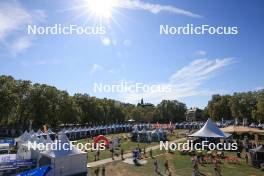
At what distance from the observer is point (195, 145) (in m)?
38.6

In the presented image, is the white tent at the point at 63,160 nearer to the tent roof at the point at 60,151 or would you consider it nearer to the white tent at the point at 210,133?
the tent roof at the point at 60,151

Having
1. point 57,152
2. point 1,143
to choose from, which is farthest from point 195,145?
point 1,143

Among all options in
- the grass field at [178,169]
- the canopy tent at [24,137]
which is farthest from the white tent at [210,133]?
the canopy tent at [24,137]

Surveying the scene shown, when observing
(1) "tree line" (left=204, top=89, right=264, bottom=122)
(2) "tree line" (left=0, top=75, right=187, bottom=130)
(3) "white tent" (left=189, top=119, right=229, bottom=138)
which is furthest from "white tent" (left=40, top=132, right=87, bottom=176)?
(1) "tree line" (left=204, top=89, right=264, bottom=122)

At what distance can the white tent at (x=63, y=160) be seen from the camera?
2391 cm

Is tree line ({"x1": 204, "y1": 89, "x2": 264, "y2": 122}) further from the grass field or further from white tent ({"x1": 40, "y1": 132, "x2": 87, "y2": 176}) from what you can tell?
white tent ({"x1": 40, "y1": 132, "x2": 87, "y2": 176})

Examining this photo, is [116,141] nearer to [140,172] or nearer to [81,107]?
[140,172]

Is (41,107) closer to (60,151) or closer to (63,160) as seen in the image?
(60,151)

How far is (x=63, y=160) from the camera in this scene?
24.3 m

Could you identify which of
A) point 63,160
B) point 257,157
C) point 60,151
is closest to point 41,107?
point 60,151

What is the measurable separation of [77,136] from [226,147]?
97.5ft

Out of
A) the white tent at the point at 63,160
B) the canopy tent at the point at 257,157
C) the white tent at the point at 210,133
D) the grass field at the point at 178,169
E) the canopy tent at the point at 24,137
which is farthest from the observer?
the white tent at the point at 210,133

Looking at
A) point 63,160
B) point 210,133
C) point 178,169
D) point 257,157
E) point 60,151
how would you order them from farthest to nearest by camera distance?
point 210,133 → point 257,157 → point 178,169 → point 60,151 → point 63,160

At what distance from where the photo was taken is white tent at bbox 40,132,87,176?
A: 23.9 metres
